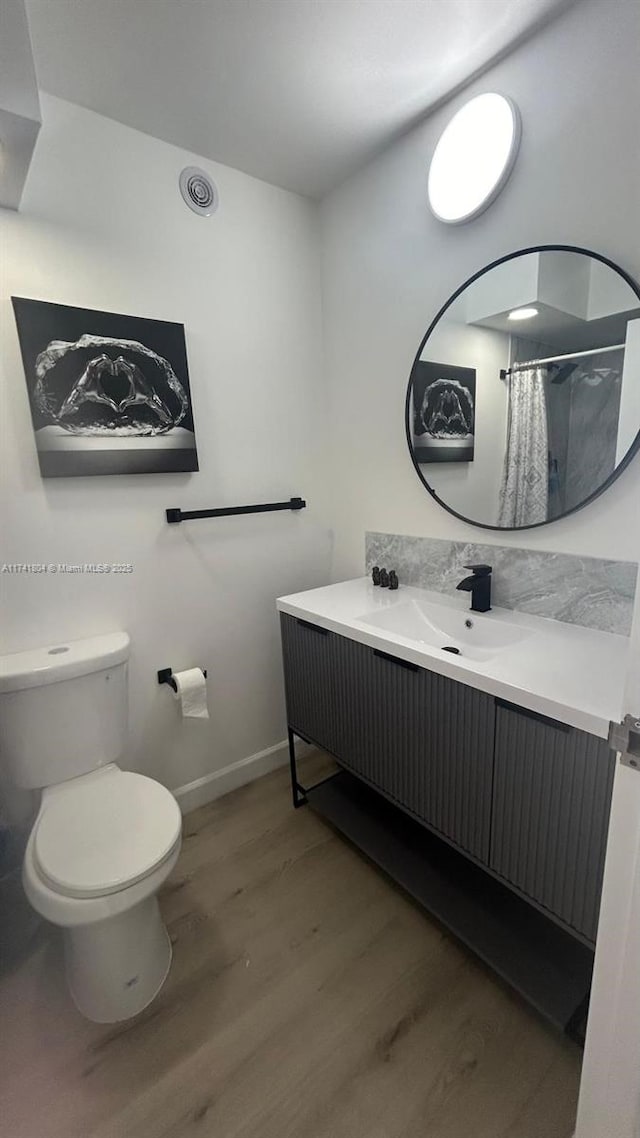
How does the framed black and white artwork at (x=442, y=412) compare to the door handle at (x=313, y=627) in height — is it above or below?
above

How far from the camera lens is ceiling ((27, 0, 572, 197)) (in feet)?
3.77

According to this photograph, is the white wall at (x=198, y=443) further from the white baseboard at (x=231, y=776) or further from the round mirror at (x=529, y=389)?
the round mirror at (x=529, y=389)

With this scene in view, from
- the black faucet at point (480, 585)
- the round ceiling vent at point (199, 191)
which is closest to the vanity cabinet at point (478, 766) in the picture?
the black faucet at point (480, 585)

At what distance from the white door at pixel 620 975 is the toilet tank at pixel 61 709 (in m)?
1.42

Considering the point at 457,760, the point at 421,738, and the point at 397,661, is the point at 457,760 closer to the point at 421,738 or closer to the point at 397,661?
the point at 421,738

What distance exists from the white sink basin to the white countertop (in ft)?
0.08

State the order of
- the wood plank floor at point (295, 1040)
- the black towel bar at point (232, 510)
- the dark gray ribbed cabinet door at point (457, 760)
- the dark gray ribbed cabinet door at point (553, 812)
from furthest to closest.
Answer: the black towel bar at point (232, 510)
the dark gray ribbed cabinet door at point (457, 760)
the wood plank floor at point (295, 1040)
the dark gray ribbed cabinet door at point (553, 812)

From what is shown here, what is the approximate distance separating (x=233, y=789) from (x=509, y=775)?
142cm

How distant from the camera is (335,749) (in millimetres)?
1728

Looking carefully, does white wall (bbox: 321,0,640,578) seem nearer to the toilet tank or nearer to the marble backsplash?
the marble backsplash

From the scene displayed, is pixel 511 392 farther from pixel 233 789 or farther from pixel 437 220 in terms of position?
pixel 233 789

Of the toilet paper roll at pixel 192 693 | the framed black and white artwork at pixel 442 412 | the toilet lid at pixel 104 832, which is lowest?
the toilet lid at pixel 104 832

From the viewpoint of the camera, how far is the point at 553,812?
41.0 inches

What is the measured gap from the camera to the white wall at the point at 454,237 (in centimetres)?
116
